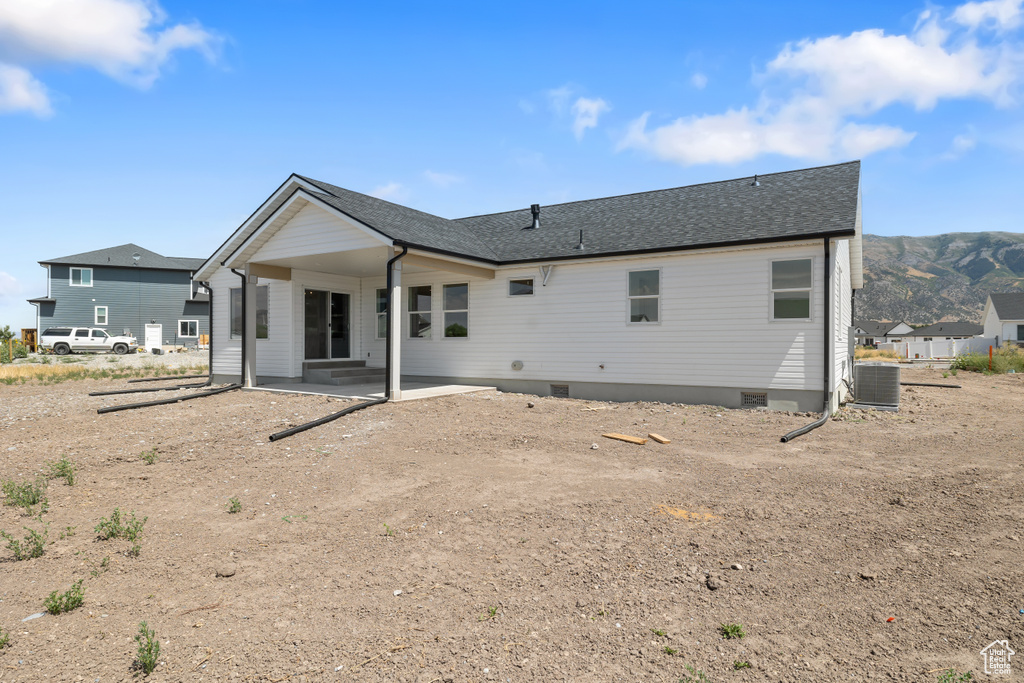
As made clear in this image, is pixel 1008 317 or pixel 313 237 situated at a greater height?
pixel 313 237

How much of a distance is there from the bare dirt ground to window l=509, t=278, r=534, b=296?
6116mm

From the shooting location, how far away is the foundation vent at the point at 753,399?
11.1 m

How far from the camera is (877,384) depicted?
1190 cm

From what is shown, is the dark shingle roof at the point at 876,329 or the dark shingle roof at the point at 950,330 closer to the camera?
the dark shingle roof at the point at 950,330

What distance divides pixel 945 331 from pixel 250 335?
315 ft

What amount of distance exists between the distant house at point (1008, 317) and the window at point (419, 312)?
51.9 metres

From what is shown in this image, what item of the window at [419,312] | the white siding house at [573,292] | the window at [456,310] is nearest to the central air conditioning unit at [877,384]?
the white siding house at [573,292]

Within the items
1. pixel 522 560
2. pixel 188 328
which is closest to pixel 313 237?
pixel 522 560

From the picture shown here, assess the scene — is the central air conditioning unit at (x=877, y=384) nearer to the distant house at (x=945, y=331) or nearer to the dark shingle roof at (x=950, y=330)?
the distant house at (x=945, y=331)

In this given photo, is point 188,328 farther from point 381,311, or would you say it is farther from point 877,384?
point 877,384

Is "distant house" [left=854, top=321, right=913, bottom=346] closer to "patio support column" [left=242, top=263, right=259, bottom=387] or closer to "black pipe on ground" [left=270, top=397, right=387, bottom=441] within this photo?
"patio support column" [left=242, top=263, right=259, bottom=387]

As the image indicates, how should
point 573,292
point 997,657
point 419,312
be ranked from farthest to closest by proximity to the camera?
point 419,312 → point 573,292 → point 997,657

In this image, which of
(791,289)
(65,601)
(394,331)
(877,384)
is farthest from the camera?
(877,384)

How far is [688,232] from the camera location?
40.2ft
